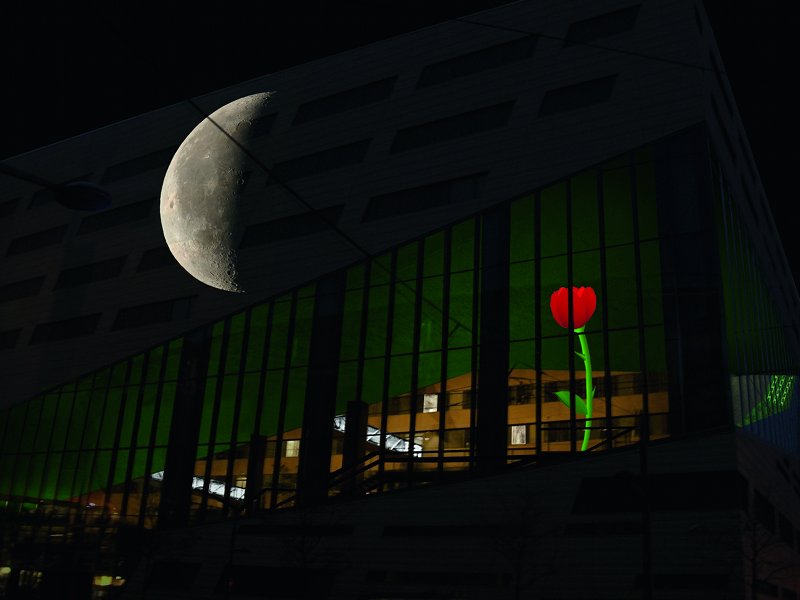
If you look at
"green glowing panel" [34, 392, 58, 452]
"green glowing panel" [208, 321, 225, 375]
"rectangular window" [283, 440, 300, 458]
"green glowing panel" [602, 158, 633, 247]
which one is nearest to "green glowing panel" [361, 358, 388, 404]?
"rectangular window" [283, 440, 300, 458]

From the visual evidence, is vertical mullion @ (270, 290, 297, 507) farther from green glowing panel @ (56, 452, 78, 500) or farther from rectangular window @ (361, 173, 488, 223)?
green glowing panel @ (56, 452, 78, 500)

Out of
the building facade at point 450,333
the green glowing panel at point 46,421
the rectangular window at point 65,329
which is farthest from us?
the rectangular window at point 65,329

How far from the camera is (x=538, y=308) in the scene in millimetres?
28062

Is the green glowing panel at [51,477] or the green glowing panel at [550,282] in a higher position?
the green glowing panel at [550,282]

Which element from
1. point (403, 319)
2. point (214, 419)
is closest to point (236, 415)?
point (214, 419)

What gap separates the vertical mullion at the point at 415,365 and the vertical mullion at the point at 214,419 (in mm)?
9832

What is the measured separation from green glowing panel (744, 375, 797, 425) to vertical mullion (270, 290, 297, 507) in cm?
1756

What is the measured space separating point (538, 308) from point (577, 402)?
385 cm

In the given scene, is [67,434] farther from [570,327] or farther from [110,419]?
[570,327]

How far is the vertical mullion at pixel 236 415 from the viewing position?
32.6 metres

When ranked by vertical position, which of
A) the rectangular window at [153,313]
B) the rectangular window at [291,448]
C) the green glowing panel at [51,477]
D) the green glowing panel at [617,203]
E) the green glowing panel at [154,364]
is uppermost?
the green glowing panel at [617,203]

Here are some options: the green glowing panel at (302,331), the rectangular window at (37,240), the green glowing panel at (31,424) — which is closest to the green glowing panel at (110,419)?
the green glowing panel at (31,424)

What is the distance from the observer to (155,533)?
3197cm

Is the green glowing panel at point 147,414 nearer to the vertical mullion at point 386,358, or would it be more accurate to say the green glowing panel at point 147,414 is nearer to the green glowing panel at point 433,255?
the vertical mullion at point 386,358
